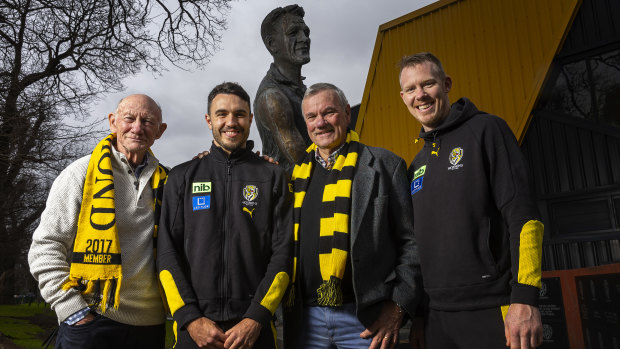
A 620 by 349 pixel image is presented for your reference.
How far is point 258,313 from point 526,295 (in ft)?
3.53

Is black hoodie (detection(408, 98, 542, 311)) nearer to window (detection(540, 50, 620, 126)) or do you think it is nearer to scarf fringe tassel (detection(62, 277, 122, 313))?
scarf fringe tassel (detection(62, 277, 122, 313))

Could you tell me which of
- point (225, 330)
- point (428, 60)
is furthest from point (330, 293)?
point (428, 60)

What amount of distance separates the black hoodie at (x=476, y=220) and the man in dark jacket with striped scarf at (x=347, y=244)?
123 millimetres

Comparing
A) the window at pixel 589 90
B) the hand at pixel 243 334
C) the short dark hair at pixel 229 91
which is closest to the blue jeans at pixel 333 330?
the hand at pixel 243 334

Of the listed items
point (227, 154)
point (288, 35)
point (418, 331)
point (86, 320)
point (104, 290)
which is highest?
point (288, 35)

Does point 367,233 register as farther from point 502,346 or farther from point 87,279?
point 87,279

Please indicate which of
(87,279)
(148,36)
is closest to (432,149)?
(87,279)

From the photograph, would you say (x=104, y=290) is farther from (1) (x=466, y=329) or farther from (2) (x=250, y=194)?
(1) (x=466, y=329)

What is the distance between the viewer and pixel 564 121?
693cm

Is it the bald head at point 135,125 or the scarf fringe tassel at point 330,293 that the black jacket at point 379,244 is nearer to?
the scarf fringe tassel at point 330,293

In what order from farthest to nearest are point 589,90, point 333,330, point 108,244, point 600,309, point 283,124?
point 589,90
point 600,309
point 283,124
point 108,244
point 333,330

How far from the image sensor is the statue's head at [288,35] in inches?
152

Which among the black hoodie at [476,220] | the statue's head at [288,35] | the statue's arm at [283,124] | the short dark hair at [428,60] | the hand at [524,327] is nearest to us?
the hand at [524,327]

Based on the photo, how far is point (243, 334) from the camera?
1.80 metres
